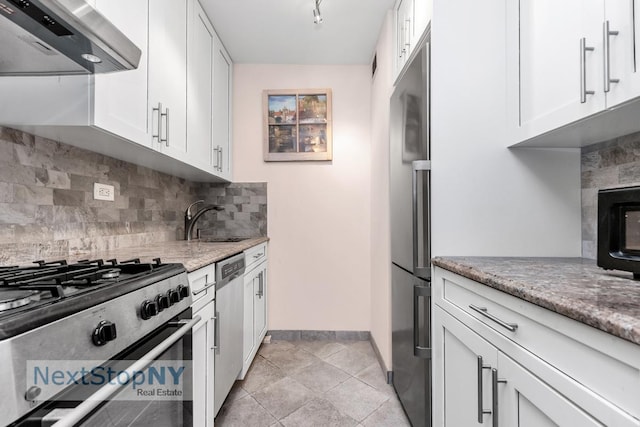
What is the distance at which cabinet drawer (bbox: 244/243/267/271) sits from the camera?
2.13 metres

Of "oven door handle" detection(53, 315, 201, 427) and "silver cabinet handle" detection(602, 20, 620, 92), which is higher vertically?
"silver cabinet handle" detection(602, 20, 620, 92)

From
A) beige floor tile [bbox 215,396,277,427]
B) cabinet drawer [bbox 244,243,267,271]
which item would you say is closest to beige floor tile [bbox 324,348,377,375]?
beige floor tile [bbox 215,396,277,427]

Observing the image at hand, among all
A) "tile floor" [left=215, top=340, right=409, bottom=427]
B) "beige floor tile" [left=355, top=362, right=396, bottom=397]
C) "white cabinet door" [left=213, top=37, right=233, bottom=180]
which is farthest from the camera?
"white cabinet door" [left=213, top=37, right=233, bottom=180]

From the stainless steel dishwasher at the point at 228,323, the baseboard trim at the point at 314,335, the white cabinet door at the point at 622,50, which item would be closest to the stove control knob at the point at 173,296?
the stainless steel dishwasher at the point at 228,323

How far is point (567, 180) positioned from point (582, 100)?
56 cm

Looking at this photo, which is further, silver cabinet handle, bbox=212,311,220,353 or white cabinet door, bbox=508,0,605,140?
silver cabinet handle, bbox=212,311,220,353

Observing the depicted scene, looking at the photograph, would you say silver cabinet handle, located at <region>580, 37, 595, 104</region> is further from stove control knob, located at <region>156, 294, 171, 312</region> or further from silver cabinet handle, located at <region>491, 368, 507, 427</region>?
stove control knob, located at <region>156, 294, 171, 312</region>

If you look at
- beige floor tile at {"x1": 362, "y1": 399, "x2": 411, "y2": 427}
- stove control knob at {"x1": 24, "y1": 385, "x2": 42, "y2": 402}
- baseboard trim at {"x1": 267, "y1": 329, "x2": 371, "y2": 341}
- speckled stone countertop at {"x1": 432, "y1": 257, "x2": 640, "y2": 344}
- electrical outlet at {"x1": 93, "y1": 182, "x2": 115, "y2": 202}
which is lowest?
beige floor tile at {"x1": 362, "y1": 399, "x2": 411, "y2": 427}

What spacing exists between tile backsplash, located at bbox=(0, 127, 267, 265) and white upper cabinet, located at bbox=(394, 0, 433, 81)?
5.85ft

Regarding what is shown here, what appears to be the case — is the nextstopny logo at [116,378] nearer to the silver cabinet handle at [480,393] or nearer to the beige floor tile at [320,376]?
the silver cabinet handle at [480,393]

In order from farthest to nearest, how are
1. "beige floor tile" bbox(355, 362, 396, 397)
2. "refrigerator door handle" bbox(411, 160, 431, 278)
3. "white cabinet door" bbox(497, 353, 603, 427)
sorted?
1. "beige floor tile" bbox(355, 362, 396, 397)
2. "refrigerator door handle" bbox(411, 160, 431, 278)
3. "white cabinet door" bbox(497, 353, 603, 427)

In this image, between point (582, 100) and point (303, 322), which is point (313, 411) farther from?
point (582, 100)

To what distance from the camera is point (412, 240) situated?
58.7 inches

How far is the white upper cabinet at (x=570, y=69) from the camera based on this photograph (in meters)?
0.83
